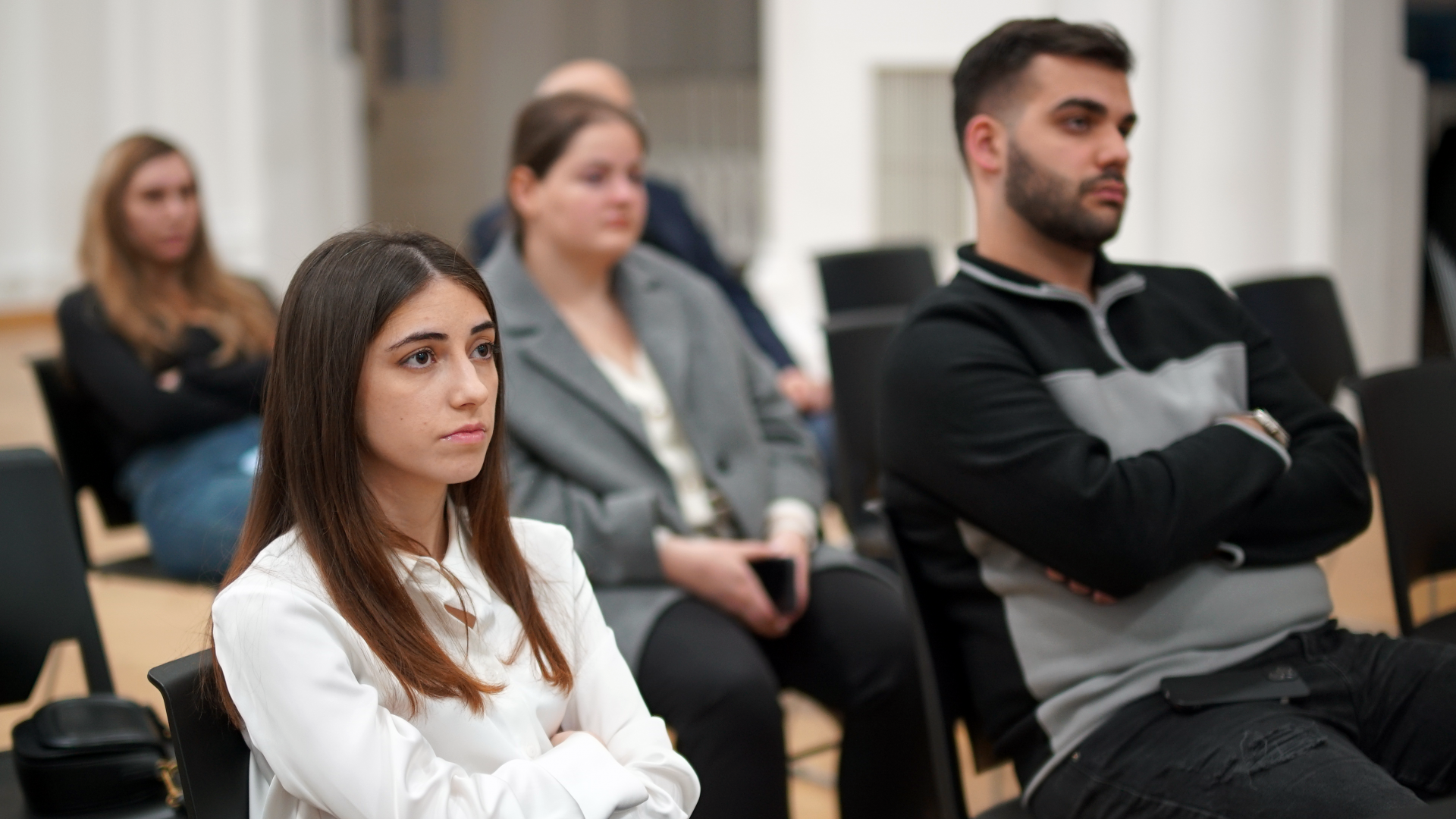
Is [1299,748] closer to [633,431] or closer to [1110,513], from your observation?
[1110,513]

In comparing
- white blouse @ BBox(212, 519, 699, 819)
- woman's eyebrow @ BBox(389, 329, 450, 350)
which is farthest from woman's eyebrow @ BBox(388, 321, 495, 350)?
white blouse @ BBox(212, 519, 699, 819)

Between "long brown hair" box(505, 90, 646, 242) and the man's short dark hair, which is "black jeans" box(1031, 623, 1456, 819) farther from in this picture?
"long brown hair" box(505, 90, 646, 242)

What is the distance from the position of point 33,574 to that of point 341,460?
0.80 meters

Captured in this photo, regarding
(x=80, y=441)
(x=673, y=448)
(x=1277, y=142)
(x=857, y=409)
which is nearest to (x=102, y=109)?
(x=80, y=441)

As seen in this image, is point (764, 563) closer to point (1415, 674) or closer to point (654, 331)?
point (654, 331)

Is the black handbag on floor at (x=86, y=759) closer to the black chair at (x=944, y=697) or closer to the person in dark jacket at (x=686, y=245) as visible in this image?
the black chair at (x=944, y=697)

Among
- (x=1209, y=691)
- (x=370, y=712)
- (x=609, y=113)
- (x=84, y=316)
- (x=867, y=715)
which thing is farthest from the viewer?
(x=84, y=316)

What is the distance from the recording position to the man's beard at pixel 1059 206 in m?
1.89

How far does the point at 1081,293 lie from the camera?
1.93 m

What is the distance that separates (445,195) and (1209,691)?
910cm

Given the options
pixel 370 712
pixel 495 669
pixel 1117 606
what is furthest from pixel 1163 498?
pixel 370 712

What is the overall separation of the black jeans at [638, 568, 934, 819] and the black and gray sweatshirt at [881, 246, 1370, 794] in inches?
14.5

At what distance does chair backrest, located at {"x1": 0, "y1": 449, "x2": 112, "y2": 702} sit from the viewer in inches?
72.0

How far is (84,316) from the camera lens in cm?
310
